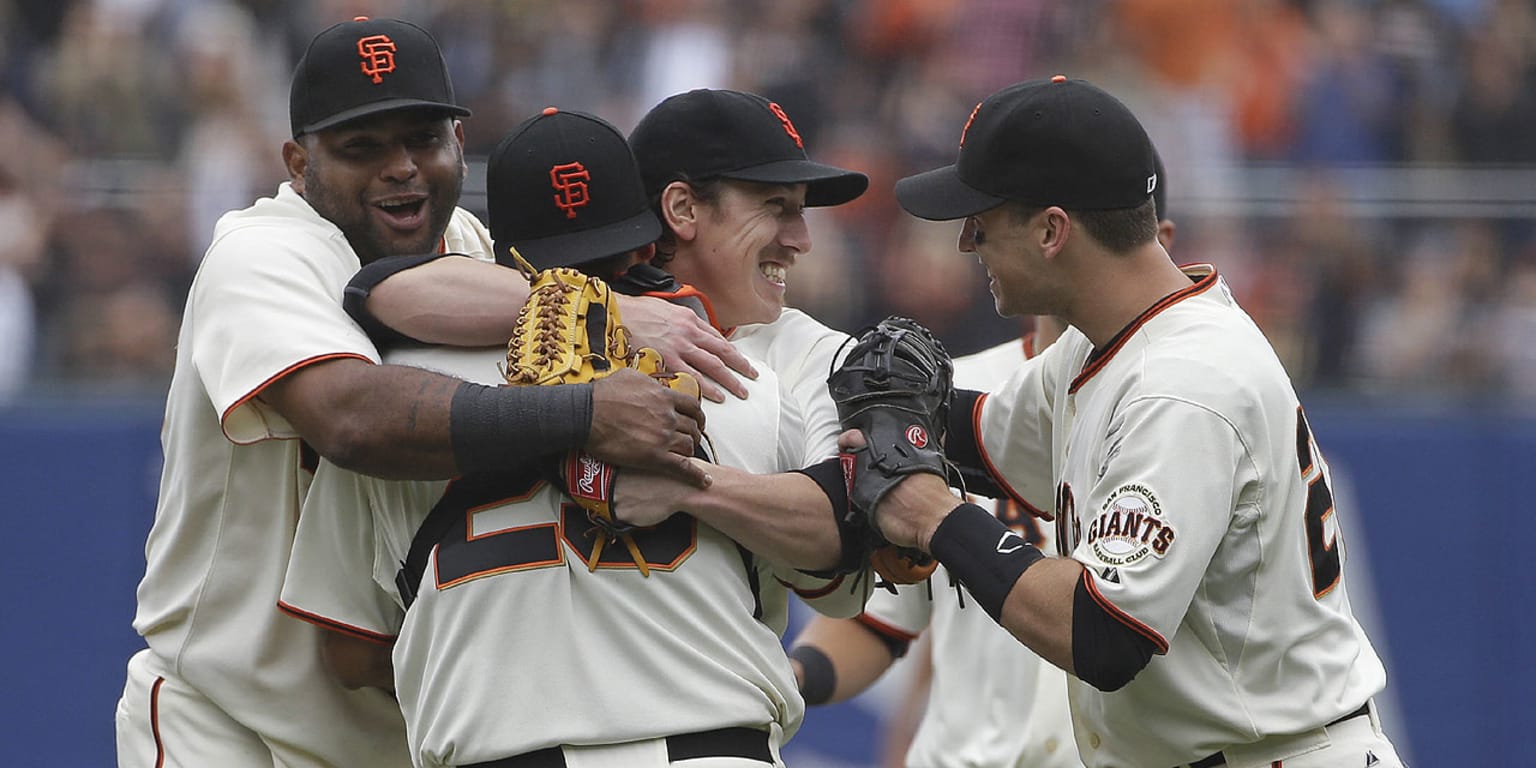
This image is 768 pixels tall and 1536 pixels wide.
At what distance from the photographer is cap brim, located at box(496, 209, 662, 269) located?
11.1ft

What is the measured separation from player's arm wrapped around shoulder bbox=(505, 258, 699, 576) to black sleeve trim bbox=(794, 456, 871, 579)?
11.8 inches

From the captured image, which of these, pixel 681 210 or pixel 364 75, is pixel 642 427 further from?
pixel 364 75

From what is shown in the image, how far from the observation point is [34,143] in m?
8.88

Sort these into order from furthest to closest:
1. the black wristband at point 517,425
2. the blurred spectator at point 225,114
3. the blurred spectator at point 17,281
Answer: the blurred spectator at point 225,114 < the blurred spectator at point 17,281 < the black wristband at point 517,425

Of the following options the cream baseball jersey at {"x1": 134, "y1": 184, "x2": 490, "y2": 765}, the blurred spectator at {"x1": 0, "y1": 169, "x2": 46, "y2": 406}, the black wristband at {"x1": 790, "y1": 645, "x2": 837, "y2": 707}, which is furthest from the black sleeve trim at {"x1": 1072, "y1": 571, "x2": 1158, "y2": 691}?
the blurred spectator at {"x1": 0, "y1": 169, "x2": 46, "y2": 406}

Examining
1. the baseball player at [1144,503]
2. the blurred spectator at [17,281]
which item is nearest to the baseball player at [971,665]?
the baseball player at [1144,503]

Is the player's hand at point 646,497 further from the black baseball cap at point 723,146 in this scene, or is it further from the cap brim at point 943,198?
the cap brim at point 943,198

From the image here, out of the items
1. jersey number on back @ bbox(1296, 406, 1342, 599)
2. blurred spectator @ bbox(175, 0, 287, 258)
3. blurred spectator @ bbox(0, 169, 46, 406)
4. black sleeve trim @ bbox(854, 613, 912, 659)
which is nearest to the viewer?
jersey number on back @ bbox(1296, 406, 1342, 599)

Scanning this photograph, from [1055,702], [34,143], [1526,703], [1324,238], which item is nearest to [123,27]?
[34,143]

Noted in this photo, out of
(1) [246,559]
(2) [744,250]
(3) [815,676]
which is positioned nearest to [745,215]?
(2) [744,250]

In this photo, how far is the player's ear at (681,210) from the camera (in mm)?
3604

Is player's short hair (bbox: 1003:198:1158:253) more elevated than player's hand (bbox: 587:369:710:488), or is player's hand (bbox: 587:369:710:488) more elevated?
player's short hair (bbox: 1003:198:1158:253)

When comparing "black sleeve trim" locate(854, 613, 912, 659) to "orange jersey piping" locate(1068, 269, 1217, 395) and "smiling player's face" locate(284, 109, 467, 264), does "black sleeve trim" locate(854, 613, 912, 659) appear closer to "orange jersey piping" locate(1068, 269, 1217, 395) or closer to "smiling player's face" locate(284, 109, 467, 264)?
"orange jersey piping" locate(1068, 269, 1217, 395)

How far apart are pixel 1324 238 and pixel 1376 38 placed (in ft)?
5.82
